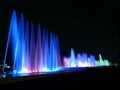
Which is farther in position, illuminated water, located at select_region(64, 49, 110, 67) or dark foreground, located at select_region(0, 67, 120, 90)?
illuminated water, located at select_region(64, 49, 110, 67)

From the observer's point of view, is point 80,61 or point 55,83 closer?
point 55,83

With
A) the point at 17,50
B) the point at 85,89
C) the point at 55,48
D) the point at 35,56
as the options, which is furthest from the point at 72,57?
the point at 85,89

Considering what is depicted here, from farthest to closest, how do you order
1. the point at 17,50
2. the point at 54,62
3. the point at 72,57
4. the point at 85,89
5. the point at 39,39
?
A: the point at 72,57, the point at 54,62, the point at 39,39, the point at 17,50, the point at 85,89

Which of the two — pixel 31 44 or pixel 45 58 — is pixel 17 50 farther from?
pixel 45 58

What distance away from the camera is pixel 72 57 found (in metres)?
77.1

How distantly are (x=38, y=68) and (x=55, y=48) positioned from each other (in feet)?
44.9

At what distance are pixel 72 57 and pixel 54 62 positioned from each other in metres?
33.6

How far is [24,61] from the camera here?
94.6ft

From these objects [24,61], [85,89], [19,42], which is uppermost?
[19,42]

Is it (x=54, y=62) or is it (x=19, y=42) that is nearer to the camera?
(x=19, y=42)

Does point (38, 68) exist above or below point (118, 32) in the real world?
below

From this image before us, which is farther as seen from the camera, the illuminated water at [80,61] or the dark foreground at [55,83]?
the illuminated water at [80,61]

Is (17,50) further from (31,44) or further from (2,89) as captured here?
(2,89)

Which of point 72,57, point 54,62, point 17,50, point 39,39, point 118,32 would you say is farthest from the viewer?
point 72,57
